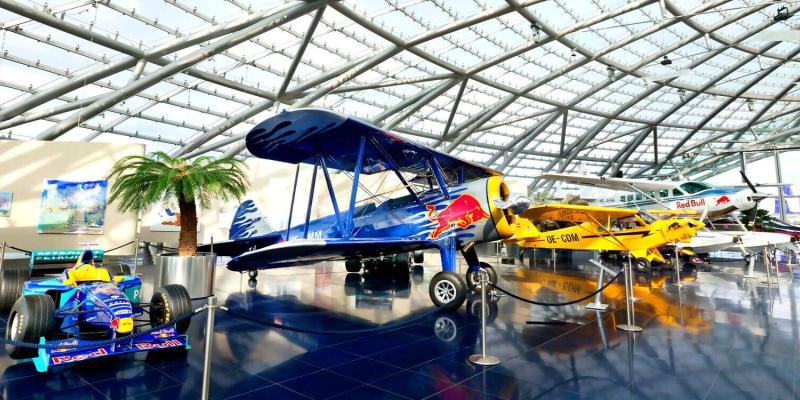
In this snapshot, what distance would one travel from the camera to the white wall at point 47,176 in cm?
1206

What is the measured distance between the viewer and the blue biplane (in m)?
6.77

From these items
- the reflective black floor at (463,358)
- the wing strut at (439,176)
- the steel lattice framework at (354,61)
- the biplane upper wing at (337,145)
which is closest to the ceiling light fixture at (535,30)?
the steel lattice framework at (354,61)

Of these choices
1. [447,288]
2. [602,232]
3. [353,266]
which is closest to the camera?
[447,288]

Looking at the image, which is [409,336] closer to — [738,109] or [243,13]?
[243,13]

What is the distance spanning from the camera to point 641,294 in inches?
368

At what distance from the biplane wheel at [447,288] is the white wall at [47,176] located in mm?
10931

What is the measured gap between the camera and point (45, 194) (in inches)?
483

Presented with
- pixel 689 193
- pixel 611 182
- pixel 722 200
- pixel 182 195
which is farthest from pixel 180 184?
pixel 689 193

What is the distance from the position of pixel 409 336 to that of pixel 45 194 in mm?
13235

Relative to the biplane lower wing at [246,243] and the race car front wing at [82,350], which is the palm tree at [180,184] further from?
the race car front wing at [82,350]

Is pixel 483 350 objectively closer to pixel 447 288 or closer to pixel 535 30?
pixel 447 288

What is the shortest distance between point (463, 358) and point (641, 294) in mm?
7030

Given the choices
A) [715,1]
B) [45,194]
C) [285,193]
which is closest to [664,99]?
[715,1]

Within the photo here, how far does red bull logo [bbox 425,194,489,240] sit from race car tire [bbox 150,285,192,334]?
14.5 feet
